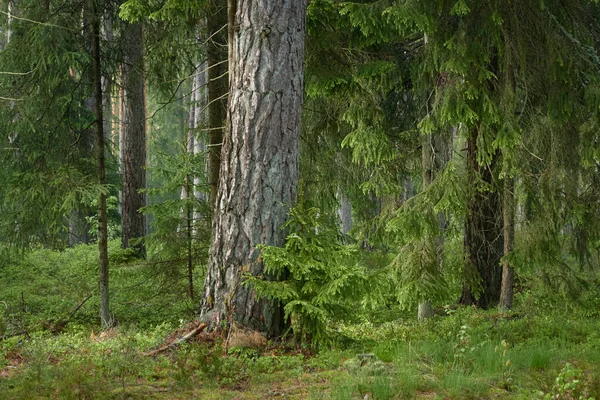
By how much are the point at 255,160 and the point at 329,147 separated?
4.85 metres

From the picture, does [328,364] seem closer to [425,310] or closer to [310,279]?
[310,279]

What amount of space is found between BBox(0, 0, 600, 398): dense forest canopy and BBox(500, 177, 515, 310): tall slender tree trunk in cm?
5

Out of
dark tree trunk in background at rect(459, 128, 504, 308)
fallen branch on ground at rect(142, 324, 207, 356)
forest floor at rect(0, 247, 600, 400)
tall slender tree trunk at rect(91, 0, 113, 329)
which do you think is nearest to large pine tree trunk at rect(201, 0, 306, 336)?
fallen branch on ground at rect(142, 324, 207, 356)

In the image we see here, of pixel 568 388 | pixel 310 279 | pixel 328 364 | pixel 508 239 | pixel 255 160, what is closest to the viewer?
pixel 568 388

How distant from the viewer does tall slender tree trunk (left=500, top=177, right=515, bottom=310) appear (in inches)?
391

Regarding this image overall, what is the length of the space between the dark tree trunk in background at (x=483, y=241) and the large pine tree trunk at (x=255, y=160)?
4163 millimetres

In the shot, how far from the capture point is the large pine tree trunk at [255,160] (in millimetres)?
6809

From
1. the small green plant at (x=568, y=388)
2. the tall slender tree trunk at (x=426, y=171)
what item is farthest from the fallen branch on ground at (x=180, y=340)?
the tall slender tree trunk at (x=426, y=171)

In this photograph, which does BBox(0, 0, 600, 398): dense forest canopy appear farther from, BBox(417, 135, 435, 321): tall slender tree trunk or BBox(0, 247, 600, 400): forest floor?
BBox(0, 247, 600, 400): forest floor

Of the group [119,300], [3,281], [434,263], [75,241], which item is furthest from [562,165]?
[75,241]

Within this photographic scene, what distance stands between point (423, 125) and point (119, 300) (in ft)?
22.0

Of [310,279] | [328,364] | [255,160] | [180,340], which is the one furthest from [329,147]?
[328,364]

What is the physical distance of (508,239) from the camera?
9953 millimetres

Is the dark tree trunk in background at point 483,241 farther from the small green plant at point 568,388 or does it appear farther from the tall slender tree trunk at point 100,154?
the tall slender tree trunk at point 100,154
